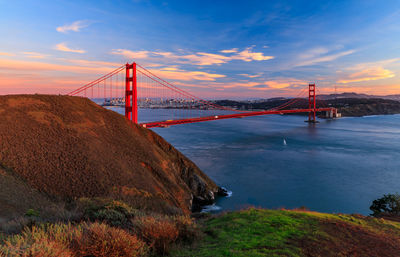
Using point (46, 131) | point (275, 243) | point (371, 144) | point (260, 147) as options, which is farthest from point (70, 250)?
point (371, 144)

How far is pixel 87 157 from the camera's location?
1536 cm

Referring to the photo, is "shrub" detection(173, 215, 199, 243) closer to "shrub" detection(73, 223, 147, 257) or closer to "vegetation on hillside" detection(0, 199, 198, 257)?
"vegetation on hillside" detection(0, 199, 198, 257)

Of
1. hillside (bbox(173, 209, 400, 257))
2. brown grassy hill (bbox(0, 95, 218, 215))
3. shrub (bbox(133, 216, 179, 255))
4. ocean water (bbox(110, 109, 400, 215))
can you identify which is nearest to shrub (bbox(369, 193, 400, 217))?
ocean water (bbox(110, 109, 400, 215))

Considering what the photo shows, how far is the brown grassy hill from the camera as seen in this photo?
1286 cm

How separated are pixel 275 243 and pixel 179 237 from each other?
2.71 metres

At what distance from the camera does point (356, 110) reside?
439 feet

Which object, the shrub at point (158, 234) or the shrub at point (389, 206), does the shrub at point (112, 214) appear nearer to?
the shrub at point (158, 234)

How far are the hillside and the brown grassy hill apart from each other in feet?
18.7

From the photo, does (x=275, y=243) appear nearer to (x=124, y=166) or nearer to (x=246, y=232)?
(x=246, y=232)

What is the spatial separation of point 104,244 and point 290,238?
17.8 feet

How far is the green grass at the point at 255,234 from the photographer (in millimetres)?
5797

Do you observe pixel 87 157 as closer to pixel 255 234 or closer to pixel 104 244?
pixel 255 234

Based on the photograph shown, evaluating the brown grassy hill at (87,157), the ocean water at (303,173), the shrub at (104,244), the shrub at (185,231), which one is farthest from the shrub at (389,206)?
the shrub at (104,244)

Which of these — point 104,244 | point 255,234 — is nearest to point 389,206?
point 255,234
